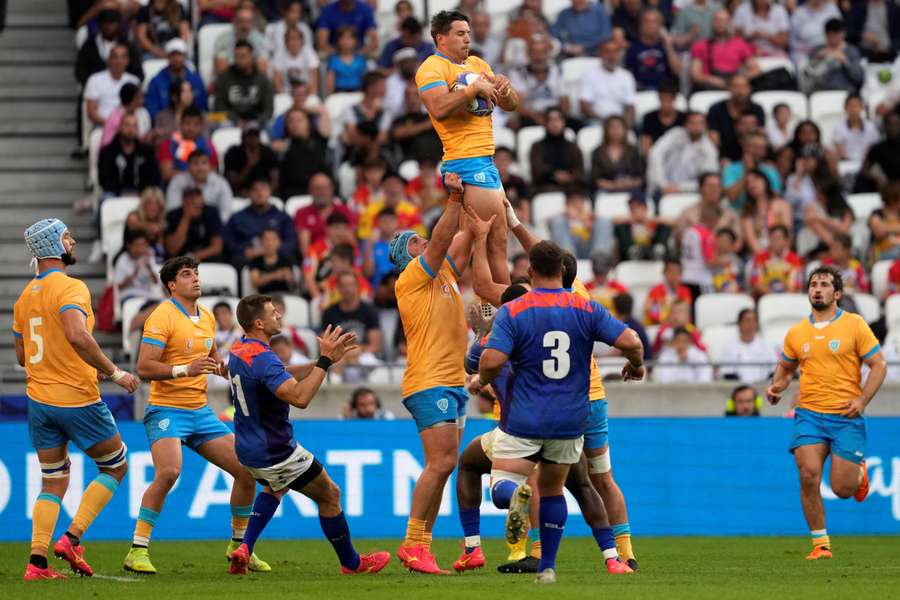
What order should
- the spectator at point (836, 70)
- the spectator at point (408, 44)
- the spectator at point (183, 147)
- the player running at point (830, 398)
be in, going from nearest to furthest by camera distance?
the player running at point (830, 398) → the spectator at point (183, 147) → the spectator at point (408, 44) → the spectator at point (836, 70)

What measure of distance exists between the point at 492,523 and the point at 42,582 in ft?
20.1

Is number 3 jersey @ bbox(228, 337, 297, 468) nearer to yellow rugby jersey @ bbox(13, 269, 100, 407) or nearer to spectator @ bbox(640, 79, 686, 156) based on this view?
yellow rugby jersey @ bbox(13, 269, 100, 407)

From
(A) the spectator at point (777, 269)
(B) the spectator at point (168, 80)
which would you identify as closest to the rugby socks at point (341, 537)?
(A) the spectator at point (777, 269)

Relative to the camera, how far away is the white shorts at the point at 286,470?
39.4ft

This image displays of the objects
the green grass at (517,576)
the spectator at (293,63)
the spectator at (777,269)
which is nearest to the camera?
the green grass at (517,576)

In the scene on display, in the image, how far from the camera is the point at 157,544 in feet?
54.1

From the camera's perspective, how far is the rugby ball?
12.2 m

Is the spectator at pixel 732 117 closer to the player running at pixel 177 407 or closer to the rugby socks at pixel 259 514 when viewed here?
the player running at pixel 177 407

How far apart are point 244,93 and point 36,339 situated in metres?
10.1

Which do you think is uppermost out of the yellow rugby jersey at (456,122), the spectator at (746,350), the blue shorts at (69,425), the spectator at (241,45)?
the spectator at (241,45)

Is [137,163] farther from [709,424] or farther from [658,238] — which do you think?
[709,424]

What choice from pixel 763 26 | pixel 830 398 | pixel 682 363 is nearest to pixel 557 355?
pixel 830 398

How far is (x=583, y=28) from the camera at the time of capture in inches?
949

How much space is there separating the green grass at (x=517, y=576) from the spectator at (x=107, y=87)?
743 centimetres
